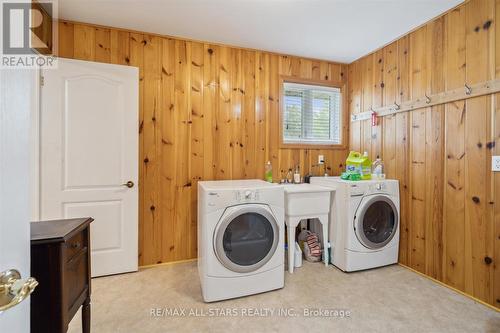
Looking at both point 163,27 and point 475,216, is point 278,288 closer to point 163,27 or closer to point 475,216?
point 475,216

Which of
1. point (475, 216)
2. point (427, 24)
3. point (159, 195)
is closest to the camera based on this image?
point (475, 216)

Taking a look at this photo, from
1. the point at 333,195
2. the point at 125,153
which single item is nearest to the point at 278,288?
the point at 333,195

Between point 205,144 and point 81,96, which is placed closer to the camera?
point 81,96

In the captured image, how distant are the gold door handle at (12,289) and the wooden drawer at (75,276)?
677mm

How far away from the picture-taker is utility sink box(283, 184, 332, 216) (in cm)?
243

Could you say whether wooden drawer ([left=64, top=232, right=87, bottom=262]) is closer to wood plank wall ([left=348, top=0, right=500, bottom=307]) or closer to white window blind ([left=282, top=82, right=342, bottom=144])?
white window blind ([left=282, top=82, right=342, bottom=144])

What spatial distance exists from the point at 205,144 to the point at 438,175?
2.28 meters

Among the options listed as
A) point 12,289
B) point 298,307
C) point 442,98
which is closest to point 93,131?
point 12,289

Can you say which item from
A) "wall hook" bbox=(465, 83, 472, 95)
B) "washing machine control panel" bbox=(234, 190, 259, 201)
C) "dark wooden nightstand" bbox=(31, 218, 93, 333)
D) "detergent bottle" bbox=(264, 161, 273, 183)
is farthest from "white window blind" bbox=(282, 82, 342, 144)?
"dark wooden nightstand" bbox=(31, 218, 93, 333)

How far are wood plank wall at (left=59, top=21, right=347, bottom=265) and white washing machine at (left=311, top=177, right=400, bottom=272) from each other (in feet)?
2.77

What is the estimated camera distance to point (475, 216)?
197cm

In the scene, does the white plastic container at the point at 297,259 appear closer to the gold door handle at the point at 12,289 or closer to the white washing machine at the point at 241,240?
the white washing machine at the point at 241,240

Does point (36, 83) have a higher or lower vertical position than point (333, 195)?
higher

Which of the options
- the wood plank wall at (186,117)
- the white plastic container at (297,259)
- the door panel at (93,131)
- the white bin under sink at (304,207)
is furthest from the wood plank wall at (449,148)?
the door panel at (93,131)
